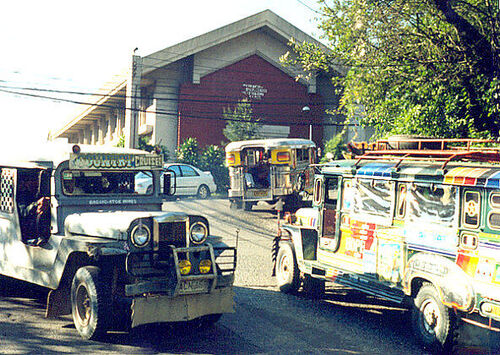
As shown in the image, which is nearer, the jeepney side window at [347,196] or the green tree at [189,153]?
the jeepney side window at [347,196]

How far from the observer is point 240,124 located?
36.3 metres

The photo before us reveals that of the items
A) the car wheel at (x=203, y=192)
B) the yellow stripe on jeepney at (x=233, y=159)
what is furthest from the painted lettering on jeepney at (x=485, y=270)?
the car wheel at (x=203, y=192)

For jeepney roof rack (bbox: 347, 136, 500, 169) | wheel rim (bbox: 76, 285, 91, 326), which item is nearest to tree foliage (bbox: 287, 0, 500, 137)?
jeepney roof rack (bbox: 347, 136, 500, 169)

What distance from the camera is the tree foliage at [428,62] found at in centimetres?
1519

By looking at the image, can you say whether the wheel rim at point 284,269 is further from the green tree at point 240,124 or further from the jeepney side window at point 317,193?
the green tree at point 240,124

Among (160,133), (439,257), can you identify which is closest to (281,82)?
(160,133)

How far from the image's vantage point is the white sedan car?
27250 millimetres

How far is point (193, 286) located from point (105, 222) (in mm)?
1407

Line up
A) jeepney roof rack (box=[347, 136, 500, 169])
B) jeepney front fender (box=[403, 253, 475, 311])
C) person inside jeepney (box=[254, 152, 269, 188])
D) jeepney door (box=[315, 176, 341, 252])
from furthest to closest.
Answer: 1. person inside jeepney (box=[254, 152, 269, 188])
2. jeepney door (box=[315, 176, 341, 252])
3. jeepney roof rack (box=[347, 136, 500, 169])
4. jeepney front fender (box=[403, 253, 475, 311])

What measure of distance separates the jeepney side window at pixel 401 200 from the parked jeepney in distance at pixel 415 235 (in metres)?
0.01

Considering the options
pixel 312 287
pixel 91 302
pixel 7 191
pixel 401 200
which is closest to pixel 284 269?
pixel 312 287

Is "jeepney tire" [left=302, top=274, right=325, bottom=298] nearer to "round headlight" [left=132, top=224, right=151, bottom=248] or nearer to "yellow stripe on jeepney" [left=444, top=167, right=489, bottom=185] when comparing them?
"yellow stripe on jeepney" [left=444, top=167, right=489, bottom=185]

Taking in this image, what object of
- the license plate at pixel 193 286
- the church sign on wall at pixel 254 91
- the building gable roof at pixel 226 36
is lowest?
the license plate at pixel 193 286

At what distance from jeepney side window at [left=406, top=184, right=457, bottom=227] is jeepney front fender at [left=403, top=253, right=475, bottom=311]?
47 centimetres
